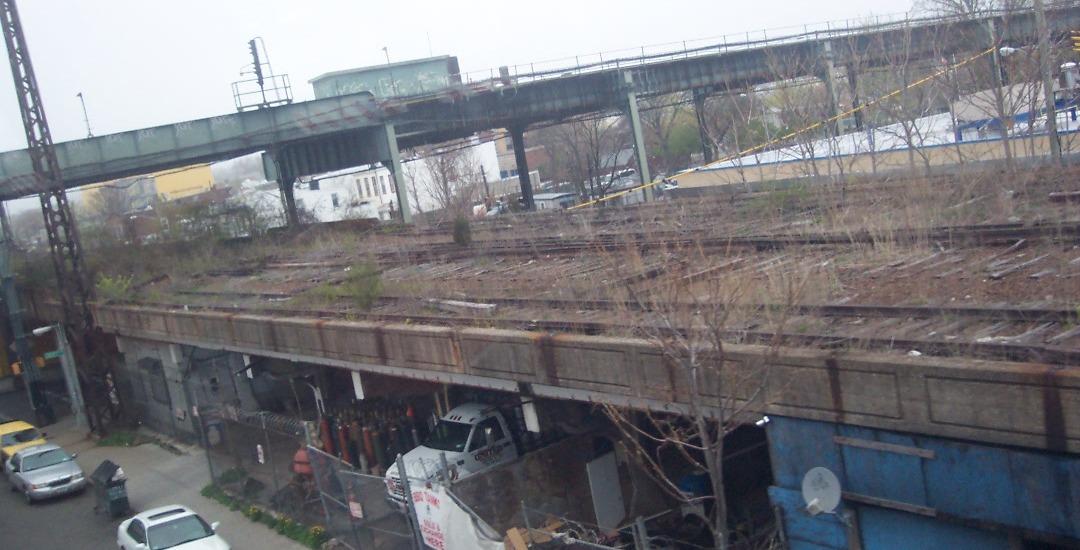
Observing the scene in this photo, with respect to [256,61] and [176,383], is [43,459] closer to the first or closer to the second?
[176,383]

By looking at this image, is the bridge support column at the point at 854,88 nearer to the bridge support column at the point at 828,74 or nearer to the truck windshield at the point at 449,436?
the bridge support column at the point at 828,74

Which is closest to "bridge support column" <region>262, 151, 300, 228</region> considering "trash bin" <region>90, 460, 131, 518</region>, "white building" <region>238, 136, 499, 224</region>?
"trash bin" <region>90, 460, 131, 518</region>

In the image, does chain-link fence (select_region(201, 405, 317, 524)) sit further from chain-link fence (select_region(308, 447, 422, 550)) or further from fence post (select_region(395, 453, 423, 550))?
fence post (select_region(395, 453, 423, 550))

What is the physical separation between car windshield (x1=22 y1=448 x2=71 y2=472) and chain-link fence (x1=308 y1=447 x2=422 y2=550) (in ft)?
32.5

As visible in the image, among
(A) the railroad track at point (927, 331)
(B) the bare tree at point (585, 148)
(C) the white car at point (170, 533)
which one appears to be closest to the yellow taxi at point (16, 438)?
(C) the white car at point (170, 533)

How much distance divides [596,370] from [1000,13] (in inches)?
1131

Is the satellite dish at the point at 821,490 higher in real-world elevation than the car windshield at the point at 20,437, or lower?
higher

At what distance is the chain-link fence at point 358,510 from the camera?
462 inches

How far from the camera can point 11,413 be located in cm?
3108

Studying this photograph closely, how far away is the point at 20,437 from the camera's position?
23484 mm

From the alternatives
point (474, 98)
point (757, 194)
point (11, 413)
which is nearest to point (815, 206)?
point (757, 194)

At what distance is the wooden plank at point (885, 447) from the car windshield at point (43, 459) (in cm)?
1855

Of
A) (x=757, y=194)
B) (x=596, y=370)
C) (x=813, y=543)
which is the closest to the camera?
(x=813, y=543)

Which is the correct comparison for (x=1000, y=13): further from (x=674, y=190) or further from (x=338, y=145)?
(x=338, y=145)
